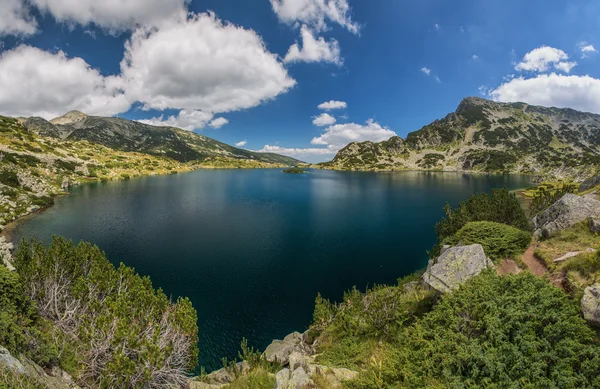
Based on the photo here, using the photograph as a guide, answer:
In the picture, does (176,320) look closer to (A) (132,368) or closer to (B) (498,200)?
(A) (132,368)

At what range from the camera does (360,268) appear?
46312mm

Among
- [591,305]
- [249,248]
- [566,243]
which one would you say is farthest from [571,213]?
[249,248]

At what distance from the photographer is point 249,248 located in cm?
5416

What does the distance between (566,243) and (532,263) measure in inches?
130

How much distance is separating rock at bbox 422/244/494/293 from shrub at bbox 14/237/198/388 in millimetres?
20500

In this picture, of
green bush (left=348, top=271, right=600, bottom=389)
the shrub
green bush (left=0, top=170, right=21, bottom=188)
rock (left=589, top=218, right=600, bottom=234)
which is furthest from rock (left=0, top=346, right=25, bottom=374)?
green bush (left=0, top=170, right=21, bottom=188)

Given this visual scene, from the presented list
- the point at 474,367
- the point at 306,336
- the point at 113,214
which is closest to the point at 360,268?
the point at 306,336

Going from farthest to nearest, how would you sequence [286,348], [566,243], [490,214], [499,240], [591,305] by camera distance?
[490,214] < [499,240] < [286,348] < [566,243] < [591,305]

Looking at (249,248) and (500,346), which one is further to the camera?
(249,248)

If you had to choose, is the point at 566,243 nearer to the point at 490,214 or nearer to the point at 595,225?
the point at 595,225

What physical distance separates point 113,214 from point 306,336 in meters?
78.3

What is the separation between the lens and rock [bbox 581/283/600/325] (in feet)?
41.1

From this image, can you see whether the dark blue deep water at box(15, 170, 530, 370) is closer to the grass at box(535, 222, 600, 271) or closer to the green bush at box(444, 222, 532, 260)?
the green bush at box(444, 222, 532, 260)

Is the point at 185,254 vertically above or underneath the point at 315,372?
underneath
